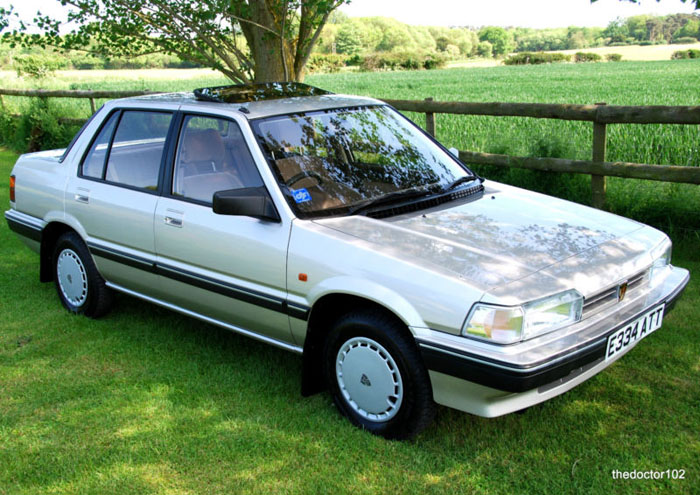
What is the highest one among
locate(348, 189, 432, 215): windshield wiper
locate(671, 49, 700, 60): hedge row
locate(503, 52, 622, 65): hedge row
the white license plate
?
locate(503, 52, 622, 65): hedge row

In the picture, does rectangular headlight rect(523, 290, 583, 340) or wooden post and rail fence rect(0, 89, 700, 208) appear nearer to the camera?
rectangular headlight rect(523, 290, 583, 340)

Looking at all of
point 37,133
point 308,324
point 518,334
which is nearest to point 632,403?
point 518,334

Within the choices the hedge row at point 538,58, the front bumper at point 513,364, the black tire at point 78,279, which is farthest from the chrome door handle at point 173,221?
the hedge row at point 538,58

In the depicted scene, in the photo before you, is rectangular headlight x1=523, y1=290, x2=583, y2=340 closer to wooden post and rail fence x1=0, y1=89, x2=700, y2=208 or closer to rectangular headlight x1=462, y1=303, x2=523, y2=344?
rectangular headlight x1=462, y1=303, x2=523, y2=344

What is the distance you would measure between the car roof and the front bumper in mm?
1772

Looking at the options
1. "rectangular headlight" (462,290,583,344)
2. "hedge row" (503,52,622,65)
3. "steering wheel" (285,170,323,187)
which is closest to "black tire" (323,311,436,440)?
"rectangular headlight" (462,290,583,344)

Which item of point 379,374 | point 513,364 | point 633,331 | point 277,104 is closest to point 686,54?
point 277,104

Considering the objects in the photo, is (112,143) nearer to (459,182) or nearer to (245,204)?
(245,204)

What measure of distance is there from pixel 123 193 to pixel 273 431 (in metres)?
2.06

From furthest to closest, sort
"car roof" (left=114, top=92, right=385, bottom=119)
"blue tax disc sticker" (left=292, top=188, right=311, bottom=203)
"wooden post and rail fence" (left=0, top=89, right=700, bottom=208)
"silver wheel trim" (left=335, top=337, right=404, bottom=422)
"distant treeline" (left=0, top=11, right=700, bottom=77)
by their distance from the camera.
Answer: "distant treeline" (left=0, top=11, right=700, bottom=77)
"wooden post and rail fence" (left=0, top=89, right=700, bottom=208)
"car roof" (left=114, top=92, right=385, bottom=119)
"blue tax disc sticker" (left=292, top=188, right=311, bottom=203)
"silver wheel trim" (left=335, top=337, right=404, bottom=422)

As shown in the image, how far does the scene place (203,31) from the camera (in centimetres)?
797

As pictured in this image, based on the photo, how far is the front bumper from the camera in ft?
9.33

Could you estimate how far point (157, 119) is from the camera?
4.54 metres

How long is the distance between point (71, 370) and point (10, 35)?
5767mm
